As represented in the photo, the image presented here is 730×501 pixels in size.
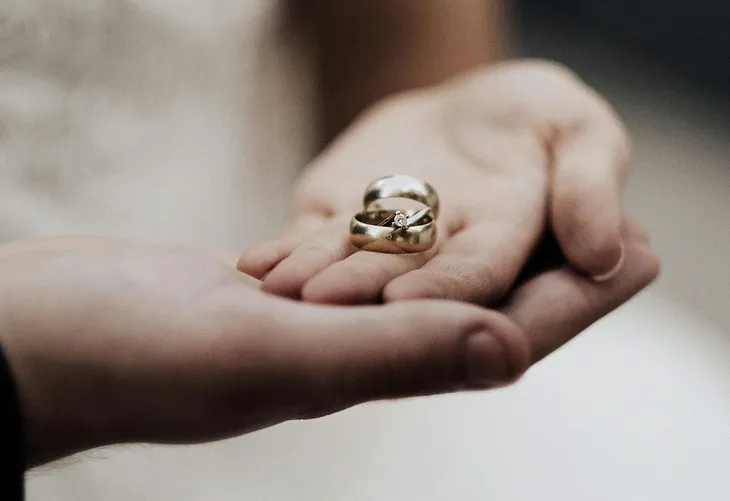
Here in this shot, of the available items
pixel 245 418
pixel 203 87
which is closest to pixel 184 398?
pixel 245 418

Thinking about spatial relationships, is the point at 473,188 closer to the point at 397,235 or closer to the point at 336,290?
the point at 397,235

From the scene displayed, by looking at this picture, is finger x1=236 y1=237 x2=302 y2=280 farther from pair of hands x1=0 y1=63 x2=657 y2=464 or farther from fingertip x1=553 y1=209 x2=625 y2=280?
fingertip x1=553 y1=209 x2=625 y2=280

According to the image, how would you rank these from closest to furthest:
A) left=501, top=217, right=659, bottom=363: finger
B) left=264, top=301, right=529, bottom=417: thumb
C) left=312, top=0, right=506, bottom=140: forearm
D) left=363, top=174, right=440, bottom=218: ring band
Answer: left=264, top=301, right=529, bottom=417: thumb < left=501, top=217, right=659, bottom=363: finger < left=363, top=174, right=440, bottom=218: ring band < left=312, top=0, right=506, bottom=140: forearm

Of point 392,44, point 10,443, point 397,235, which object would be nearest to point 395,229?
point 397,235

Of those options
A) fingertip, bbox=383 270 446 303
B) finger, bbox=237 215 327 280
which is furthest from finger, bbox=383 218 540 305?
finger, bbox=237 215 327 280

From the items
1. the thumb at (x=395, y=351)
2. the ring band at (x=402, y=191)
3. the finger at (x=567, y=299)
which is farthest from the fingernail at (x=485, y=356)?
the ring band at (x=402, y=191)

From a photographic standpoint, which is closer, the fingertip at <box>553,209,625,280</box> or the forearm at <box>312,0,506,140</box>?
the fingertip at <box>553,209,625,280</box>

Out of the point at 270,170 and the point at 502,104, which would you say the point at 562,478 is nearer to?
the point at 502,104
